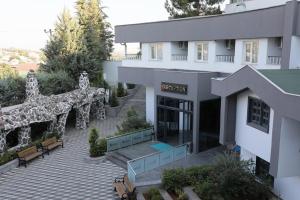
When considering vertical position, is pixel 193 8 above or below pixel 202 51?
above

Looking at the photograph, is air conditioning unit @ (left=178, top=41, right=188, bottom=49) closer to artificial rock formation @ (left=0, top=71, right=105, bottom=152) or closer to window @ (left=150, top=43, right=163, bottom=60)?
window @ (left=150, top=43, right=163, bottom=60)

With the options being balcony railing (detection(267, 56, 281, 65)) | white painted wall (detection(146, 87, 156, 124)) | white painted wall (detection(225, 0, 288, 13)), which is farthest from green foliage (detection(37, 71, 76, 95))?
balcony railing (detection(267, 56, 281, 65))

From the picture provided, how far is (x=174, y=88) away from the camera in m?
19.4

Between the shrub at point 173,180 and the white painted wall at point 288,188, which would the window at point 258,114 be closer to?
the white painted wall at point 288,188

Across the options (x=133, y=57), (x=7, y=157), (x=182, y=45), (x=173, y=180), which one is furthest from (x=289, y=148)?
(x=133, y=57)

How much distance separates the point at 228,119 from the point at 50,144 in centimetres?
1227

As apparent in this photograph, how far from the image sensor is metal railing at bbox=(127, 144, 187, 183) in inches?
602

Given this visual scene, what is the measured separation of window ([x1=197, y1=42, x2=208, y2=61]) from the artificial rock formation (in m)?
10.1

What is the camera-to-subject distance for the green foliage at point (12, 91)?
23969 mm

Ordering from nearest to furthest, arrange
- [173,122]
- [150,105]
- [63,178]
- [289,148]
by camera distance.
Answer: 1. [289,148]
2. [63,178]
3. [173,122]
4. [150,105]

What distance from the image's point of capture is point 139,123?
22.6m

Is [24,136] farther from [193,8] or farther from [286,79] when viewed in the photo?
[193,8]

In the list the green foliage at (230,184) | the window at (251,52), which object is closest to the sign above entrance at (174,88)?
the window at (251,52)

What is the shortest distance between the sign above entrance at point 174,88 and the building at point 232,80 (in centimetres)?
6
